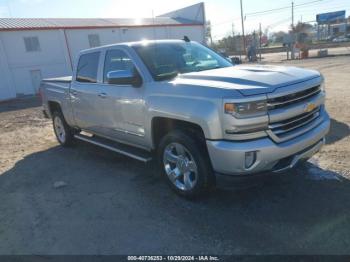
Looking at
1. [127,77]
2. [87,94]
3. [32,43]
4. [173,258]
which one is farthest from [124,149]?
[32,43]

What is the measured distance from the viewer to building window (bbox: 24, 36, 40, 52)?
73.8 ft

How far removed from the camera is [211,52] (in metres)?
5.39

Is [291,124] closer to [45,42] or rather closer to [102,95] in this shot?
[102,95]

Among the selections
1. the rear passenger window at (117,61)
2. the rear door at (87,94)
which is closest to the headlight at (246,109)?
the rear passenger window at (117,61)

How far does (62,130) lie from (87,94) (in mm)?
1945

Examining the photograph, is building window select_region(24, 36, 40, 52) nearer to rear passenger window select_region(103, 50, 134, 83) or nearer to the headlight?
rear passenger window select_region(103, 50, 134, 83)

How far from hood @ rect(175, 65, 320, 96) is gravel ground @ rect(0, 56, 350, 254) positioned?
956 mm

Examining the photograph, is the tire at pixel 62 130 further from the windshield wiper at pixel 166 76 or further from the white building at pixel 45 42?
the white building at pixel 45 42

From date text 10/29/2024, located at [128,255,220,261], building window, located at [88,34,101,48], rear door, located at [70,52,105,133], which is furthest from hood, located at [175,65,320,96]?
building window, located at [88,34,101,48]

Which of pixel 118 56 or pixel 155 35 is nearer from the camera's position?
pixel 118 56

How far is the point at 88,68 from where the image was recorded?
19.1 ft

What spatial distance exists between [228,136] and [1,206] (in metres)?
3.33

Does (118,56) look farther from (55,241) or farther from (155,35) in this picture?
(155,35)

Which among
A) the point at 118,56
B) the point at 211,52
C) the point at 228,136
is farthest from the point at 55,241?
the point at 211,52
